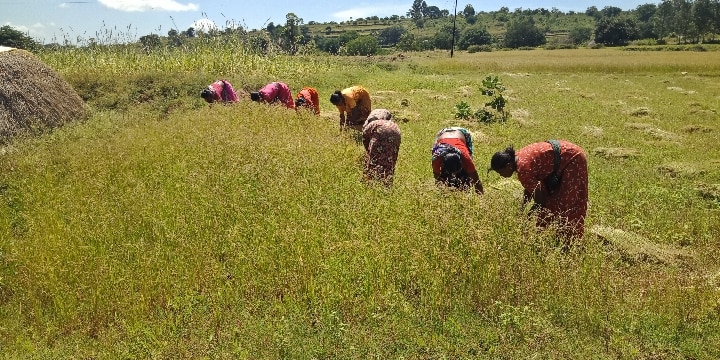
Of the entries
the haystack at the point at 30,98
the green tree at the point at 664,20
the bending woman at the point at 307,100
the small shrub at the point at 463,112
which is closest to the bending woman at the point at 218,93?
the bending woman at the point at 307,100

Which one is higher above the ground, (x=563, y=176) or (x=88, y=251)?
(x=563, y=176)

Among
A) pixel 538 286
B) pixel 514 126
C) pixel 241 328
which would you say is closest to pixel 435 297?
pixel 538 286

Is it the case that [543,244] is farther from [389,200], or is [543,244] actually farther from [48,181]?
[48,181]

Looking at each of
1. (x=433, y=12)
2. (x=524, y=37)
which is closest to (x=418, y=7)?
(x=433, y=12)

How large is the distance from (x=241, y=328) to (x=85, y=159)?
439 cm

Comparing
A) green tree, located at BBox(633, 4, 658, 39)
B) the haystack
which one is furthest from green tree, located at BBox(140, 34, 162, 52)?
green tree, located at BBox(633, 4, 658, 39)

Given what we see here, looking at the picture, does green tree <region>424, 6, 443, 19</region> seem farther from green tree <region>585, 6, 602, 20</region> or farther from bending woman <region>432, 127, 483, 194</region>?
bending woman <region>432, 127, 483, 194</region>

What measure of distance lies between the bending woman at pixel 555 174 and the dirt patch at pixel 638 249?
1.33 feet

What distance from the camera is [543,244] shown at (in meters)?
3.33

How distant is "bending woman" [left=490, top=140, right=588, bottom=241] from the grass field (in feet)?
0.92

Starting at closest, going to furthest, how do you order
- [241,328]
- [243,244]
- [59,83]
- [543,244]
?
[241,328] → [543,244] → [243,244] → [59,83]

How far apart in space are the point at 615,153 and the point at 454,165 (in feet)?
17.7

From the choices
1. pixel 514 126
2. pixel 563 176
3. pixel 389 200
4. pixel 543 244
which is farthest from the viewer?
pixel 514 126

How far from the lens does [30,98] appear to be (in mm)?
8531
